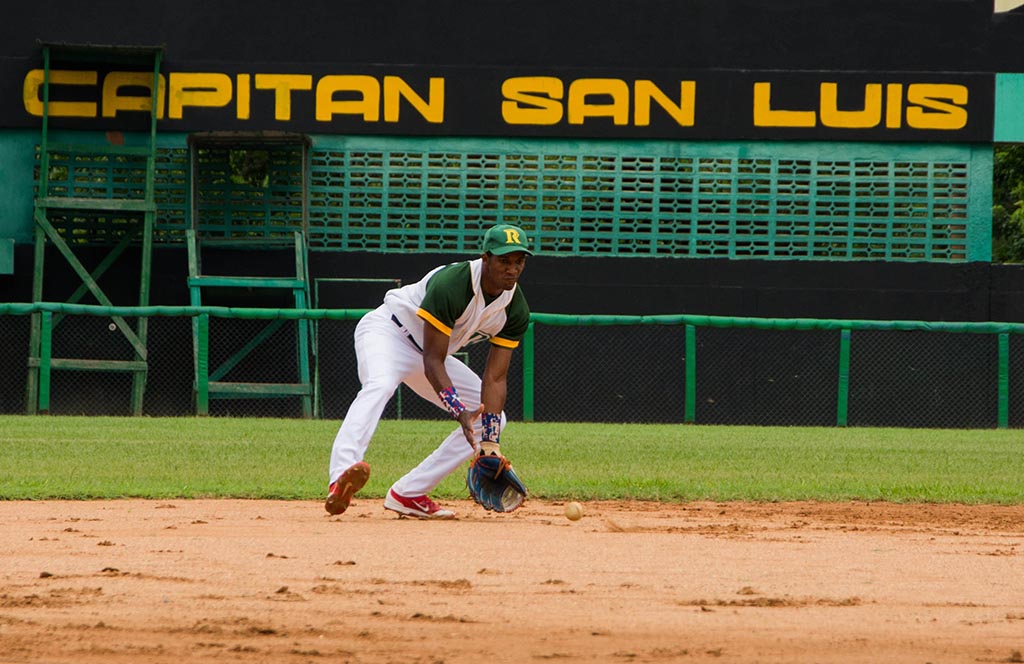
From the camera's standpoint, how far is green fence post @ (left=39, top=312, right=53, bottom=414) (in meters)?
18.4

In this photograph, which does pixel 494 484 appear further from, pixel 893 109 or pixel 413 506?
pixel 893 109

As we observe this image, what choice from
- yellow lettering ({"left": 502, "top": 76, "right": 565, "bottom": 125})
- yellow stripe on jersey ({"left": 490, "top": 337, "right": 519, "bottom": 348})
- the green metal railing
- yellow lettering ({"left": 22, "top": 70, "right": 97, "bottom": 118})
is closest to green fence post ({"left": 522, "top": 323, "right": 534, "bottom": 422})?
the green metal railing

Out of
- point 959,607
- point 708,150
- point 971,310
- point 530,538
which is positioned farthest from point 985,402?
point 959,607

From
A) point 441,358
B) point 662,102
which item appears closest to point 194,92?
point 662,102

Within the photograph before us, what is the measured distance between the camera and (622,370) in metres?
19.6

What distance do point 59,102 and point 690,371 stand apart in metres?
9.41

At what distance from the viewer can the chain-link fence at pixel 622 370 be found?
19.2 metres

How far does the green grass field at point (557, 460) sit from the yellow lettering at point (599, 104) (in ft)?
15.3

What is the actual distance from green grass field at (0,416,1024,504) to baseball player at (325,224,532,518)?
170 centimetres

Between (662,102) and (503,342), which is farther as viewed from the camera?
(662,102)

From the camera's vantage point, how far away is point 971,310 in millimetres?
19953

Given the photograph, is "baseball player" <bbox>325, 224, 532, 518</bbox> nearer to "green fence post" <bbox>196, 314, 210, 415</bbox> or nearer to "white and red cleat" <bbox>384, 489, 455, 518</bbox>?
"white and red cleat" <bbox>384, 489, 455, 518</bbox>

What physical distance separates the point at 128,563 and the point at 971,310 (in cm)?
1605

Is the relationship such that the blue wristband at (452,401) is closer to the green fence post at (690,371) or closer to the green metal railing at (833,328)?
the green metal railing at (833,328)
